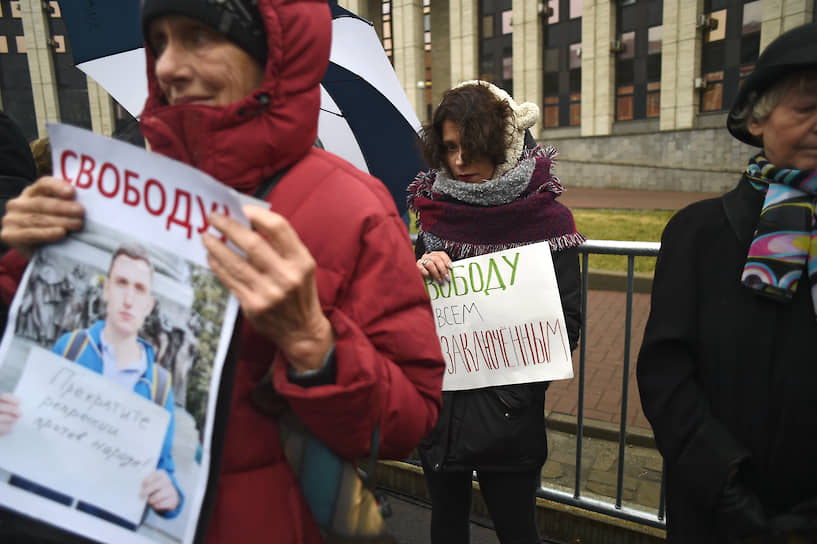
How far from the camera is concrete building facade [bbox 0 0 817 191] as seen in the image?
22.5 m

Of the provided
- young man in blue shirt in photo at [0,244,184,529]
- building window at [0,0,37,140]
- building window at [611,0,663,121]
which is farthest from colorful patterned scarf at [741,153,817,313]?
building window at [0,0,37,140]

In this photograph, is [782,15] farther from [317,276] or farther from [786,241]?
[317,276]

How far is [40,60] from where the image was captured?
32531 mm

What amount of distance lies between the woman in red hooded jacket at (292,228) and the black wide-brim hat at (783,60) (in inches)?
39.9

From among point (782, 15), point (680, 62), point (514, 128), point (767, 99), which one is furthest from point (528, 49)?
point (767, 99)

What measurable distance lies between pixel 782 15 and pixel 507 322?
2581cm

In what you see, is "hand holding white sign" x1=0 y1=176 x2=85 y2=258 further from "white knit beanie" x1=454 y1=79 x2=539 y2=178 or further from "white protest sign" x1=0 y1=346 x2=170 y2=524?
"white knit beanie" x1=454 y1=79 x2=539 y2=178

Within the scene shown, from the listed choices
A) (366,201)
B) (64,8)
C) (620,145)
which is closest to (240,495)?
(366,201)

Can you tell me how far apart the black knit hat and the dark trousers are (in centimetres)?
157

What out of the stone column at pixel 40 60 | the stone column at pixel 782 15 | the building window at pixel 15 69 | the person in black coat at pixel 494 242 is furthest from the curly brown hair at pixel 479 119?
the building window at pixel 15 69

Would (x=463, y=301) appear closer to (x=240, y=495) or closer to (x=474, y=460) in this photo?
(x=474, y=460)

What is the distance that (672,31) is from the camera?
24141mm

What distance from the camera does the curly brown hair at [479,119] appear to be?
2025 mm

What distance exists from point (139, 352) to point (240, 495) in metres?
0.31
